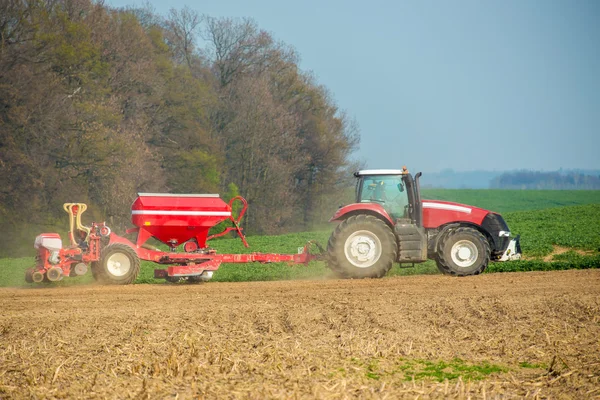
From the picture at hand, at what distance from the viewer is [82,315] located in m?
10.7

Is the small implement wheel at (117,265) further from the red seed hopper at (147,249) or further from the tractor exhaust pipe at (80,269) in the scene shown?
the tractor exhaust pipe at (80,269)

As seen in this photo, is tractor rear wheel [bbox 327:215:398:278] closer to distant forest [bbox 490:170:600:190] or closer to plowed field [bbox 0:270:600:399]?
plowed field [bbox 0:270:600:399]

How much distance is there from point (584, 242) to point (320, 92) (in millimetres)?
36577

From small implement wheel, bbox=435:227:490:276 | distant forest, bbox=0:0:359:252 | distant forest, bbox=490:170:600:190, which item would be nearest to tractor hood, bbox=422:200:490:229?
small implement wheel, bbox=435:227:490:276

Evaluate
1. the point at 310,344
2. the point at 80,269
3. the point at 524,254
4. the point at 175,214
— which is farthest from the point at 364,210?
the point at 524,254

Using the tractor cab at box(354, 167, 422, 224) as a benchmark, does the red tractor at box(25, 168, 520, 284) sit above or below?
below

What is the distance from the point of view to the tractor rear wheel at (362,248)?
14.4 meters

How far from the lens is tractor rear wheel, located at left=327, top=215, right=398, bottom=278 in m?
14.4

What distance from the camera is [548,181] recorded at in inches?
6964

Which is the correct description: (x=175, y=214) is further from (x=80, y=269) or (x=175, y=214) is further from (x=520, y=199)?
(x=520, y=199)

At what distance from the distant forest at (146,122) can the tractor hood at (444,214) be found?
19.3 metres

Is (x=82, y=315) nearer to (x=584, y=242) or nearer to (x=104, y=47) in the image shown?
(x=584, y=242)

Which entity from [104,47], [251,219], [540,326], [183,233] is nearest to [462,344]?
[540,326]

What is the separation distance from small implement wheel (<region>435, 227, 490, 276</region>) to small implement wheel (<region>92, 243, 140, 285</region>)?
20.7ft
